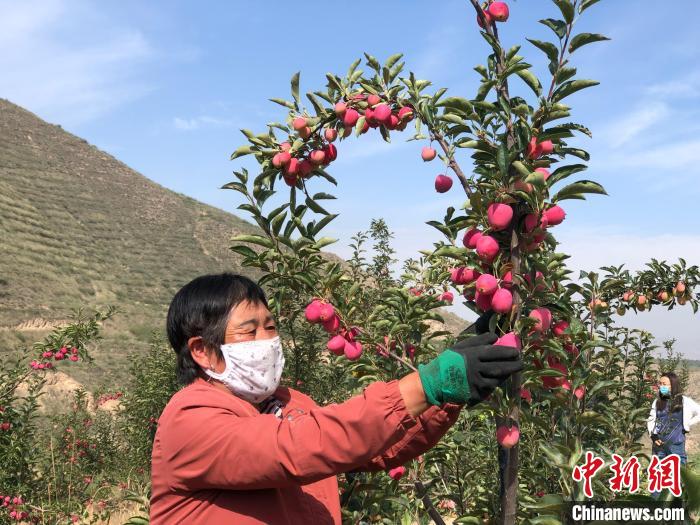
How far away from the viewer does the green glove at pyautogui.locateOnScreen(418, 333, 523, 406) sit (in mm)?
1158

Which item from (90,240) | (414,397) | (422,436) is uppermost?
(90,240)

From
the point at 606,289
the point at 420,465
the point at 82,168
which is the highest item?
the point at 82,168

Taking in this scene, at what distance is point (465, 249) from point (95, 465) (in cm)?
756

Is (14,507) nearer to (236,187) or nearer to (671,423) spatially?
(236,187)

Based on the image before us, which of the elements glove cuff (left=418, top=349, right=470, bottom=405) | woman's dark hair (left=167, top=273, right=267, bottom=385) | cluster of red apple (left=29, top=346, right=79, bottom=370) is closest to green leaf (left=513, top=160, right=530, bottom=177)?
glove cuff (left=418, top=349, right=470, bottom=405)

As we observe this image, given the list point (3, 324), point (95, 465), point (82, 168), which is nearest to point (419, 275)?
point (95, 465)

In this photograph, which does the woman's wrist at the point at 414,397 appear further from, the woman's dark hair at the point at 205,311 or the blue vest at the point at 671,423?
the blue vest at the point at 671,423

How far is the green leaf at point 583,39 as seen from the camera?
1615 mm

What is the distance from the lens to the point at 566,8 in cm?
164

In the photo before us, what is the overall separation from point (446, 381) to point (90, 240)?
32414mm

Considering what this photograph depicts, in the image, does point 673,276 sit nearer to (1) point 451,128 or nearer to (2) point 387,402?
(1) point 451,128

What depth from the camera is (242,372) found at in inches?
60.9

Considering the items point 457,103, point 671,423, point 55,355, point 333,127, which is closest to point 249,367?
point 457,103

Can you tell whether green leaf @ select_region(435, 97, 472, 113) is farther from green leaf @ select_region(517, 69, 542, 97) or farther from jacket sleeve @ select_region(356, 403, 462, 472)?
jacket sleeve @ select_region(356, 403, 462, 472)
